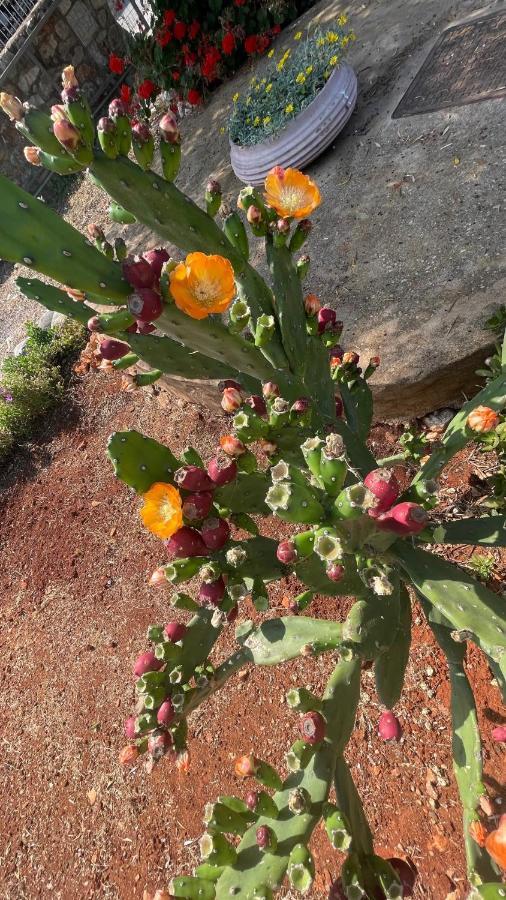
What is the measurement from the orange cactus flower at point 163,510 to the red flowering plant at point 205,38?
6.51 meters

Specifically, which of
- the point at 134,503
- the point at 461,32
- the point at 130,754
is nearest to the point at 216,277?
the point at 130,754

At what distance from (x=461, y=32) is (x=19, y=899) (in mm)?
6537

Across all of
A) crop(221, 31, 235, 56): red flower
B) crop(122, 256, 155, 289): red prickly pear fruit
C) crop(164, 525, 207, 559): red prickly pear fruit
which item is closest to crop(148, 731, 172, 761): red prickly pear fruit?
crop(164, 525, 207, 559): red prickly pear fruit

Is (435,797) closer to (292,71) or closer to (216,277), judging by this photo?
(216,277)

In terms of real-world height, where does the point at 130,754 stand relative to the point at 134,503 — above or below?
above

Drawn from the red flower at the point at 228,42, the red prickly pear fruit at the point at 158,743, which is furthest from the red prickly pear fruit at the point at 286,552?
the red flower at the point at 228,42

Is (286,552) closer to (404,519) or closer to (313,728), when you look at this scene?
(404,519)

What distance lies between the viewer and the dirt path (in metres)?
2.33

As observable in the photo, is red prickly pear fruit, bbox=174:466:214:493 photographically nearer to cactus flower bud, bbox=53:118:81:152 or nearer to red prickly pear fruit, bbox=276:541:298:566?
red prickly pear fruit, bbox=276:541:298:566

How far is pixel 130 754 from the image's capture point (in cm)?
153

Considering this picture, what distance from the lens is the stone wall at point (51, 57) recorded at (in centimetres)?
750

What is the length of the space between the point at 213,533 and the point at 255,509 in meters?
0.31

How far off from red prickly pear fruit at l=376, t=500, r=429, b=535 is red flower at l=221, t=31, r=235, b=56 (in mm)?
6643

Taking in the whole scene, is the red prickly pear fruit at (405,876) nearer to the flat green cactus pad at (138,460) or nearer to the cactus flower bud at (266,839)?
the cactus flower bud at (266,839)
